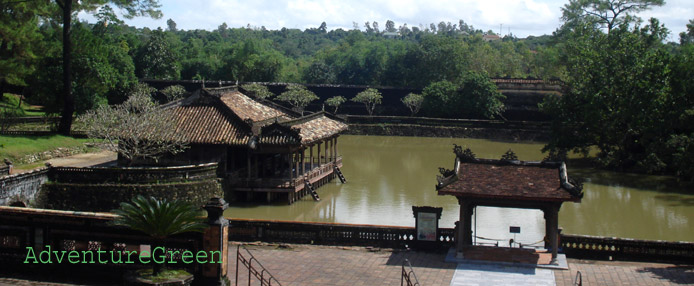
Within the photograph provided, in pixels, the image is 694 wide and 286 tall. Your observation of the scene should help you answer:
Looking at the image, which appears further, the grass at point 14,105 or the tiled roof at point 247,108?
the grass at point 14,105

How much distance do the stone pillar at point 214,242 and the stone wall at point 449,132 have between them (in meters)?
40.9

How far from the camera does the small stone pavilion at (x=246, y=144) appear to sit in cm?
2814

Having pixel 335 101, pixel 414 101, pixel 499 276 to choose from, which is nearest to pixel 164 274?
pixel 499 276

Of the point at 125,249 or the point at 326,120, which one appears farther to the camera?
the point at 326,120

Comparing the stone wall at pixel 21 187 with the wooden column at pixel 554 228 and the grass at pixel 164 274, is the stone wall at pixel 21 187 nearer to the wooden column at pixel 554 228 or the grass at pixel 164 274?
the grass at pixel 164 274

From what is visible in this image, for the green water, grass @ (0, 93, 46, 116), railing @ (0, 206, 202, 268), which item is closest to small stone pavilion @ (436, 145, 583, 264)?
the green water

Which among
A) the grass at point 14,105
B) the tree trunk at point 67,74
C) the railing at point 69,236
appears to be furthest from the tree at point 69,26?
the railing at point 69,236

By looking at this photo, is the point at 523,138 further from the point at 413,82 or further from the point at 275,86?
the point at 275,86

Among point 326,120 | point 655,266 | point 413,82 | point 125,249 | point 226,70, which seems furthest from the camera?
point 226,70

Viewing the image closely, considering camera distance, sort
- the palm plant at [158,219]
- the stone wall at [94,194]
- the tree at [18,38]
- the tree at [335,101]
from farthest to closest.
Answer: the tree at [335,101] → the tree at [18,38] → the stone wall at [94,194] → the palm plant at [158,219]

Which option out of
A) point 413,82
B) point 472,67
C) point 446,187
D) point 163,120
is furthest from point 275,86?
point 446,187

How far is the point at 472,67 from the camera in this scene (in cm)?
6819

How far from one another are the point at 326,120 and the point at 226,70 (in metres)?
41.7

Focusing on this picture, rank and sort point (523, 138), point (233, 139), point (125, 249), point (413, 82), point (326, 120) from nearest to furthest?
point (125, 249), point (233, 139), point (326, 120), point (523, 138), point (413, 82)
